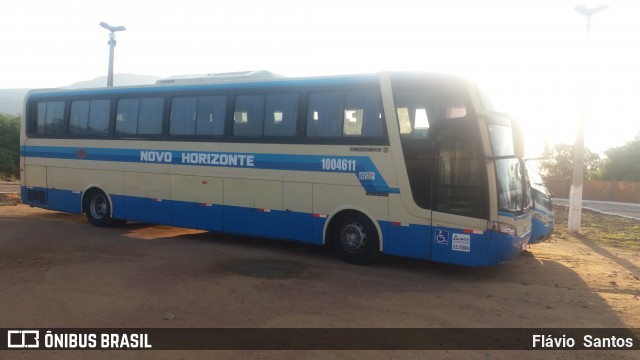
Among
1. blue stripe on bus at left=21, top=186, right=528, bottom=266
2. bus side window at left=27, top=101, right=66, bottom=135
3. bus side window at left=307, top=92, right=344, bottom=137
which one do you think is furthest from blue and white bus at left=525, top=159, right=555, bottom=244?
bus side window at left=27, top=101, right=66, bottom=135

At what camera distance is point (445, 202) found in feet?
29.8

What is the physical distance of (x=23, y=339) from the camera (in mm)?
5766

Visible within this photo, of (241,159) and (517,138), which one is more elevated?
(517,138)

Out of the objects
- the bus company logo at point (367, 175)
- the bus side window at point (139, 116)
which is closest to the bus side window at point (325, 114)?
the bus company logo at point (367, 175)

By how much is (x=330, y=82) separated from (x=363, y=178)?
2039 millimetres

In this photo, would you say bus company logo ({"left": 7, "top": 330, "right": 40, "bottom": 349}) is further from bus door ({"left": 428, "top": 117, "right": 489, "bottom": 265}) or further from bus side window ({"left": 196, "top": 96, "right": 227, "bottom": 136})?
bus side window ({"left": 196, "top": 96, "right": 227, "bottom": 136})

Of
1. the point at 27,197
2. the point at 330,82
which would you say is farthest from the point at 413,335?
the point at 27,197

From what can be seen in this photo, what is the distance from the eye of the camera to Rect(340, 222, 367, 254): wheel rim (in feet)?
33.1

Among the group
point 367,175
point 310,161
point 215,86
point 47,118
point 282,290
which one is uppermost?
point 215,86

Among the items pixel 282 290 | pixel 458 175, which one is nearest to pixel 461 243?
pixel 458 175

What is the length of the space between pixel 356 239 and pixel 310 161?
71.7 inches

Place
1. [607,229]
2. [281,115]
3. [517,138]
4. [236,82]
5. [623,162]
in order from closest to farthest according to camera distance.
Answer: [517,138] → [281,115] → [236,82] → [607,229] → [623,162]

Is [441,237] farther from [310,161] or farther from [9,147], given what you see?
[9,147]

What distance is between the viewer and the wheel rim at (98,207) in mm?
14261
